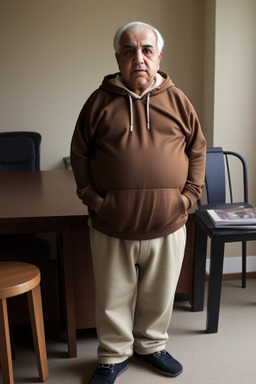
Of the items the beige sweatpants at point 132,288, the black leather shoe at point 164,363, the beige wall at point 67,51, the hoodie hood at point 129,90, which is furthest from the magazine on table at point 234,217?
the beige wall at point 67,51

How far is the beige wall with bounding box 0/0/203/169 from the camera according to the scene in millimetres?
3619

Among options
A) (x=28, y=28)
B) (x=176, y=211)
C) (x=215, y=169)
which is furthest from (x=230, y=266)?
(x=28, y=28)

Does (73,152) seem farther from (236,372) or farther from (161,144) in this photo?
(236,372)

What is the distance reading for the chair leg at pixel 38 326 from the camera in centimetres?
191

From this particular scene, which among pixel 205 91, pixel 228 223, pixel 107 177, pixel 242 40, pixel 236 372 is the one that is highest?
pixel 242 40

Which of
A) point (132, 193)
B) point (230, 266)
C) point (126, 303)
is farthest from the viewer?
point (230, 266)

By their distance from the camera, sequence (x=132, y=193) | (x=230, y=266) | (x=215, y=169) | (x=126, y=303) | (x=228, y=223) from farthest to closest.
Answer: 1. (x=230, y=266)
2. (x=215, y=169)
3. (x=228, y=223)
4. (x=126, y=303)
5. (x=132, y=193)

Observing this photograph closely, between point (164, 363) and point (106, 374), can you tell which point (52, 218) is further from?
point (164, 363)

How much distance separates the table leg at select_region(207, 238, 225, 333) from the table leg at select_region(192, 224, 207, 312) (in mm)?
162

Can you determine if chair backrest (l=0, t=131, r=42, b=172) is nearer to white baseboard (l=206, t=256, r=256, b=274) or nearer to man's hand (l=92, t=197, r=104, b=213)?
white baseboard (l=206, t=256, r=256, b=274)

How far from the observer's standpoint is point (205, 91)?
3455 mm

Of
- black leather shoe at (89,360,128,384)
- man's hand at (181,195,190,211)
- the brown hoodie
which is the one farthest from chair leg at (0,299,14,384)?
man's hand at (181,195,190,211)

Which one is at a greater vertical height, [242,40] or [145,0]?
[145,0]

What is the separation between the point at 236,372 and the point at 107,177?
1104 mm
